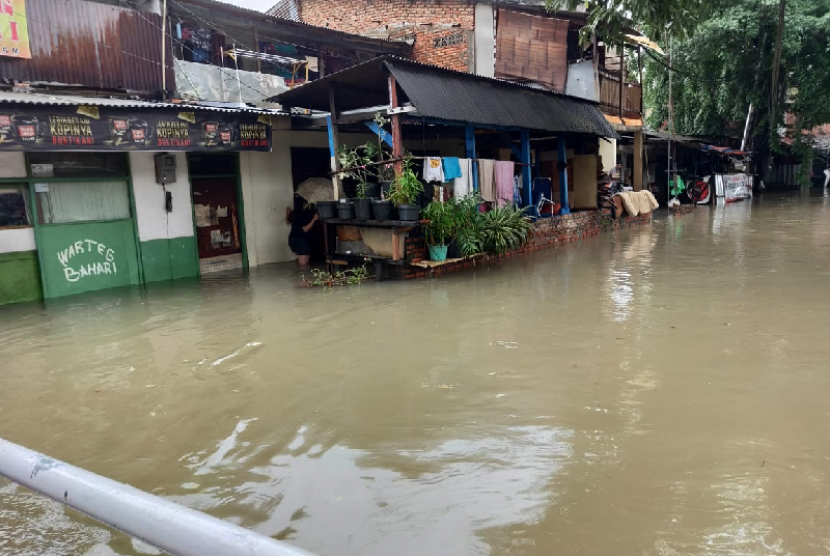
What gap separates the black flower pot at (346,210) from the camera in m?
10.1

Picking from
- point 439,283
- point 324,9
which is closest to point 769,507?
point 439,283

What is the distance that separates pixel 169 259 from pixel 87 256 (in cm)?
145

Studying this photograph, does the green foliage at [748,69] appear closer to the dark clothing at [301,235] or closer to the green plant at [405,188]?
the dark clothing at [301,235]

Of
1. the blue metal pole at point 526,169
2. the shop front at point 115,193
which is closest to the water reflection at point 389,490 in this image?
the shop front at point 115,193

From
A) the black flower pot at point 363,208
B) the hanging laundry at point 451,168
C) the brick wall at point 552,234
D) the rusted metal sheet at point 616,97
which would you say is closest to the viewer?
the black flower pot at point 363,208

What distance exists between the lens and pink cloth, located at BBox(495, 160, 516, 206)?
11836 mm

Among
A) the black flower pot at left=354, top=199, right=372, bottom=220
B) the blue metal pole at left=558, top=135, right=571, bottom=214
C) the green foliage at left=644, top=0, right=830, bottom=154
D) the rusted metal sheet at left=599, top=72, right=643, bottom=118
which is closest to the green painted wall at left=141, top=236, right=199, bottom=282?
the black flower pot at left=354, top=199, right=372, bottom=220

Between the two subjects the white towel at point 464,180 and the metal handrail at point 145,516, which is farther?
the white towel at point 464,180

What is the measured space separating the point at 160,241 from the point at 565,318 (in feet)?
24.6

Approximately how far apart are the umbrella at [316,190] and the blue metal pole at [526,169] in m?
4.22

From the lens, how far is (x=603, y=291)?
8648 millimetres

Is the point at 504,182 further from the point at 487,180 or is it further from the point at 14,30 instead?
the point at 14,30

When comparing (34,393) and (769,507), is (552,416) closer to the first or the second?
(769,507)

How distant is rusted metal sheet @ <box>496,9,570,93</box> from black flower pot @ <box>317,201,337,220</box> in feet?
29.5
